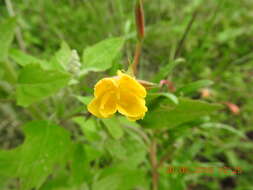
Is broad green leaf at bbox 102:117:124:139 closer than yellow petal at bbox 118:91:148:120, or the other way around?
yellow petal at bbox 118:91:148:120

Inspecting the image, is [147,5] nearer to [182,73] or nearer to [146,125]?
[182,73]

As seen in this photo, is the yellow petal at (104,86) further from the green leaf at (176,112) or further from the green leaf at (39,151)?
the green leaf at (39,151)

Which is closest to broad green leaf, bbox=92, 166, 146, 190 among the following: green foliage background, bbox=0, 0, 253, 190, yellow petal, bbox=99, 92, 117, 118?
green foliage background, bbox=0, 0, 253, 190

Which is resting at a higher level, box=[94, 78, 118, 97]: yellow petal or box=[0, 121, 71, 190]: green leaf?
box=[94, 78, 118, 97]: yellow petal

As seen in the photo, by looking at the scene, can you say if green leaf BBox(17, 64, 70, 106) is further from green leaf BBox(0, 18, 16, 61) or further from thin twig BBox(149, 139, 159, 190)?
thin twig BBox(149, 139, 159, 190)

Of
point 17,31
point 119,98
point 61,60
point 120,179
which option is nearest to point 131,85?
point 119,98
